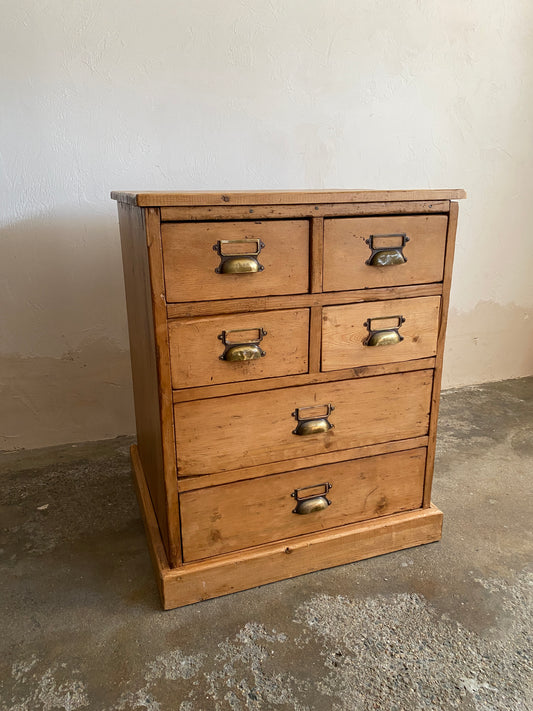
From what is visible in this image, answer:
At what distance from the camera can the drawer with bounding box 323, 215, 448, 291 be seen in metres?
1.29

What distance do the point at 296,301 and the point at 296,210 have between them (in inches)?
8.4

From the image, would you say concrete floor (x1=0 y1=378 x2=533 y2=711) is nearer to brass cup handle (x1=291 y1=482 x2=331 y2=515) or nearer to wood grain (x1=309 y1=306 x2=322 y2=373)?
brass cup handle (x1=291 y1=482 x2=331 y2=515)

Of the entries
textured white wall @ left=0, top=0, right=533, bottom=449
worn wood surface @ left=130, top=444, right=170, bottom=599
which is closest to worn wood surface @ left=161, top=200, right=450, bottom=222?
worn wood surface @ left=130, top=444, right=170, bottom=599

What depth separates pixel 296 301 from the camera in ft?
4.24

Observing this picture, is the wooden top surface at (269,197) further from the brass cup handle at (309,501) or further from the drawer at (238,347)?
the brass cup handle at (309,501)

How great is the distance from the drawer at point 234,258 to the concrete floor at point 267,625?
798mm

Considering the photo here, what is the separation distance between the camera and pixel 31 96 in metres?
1.82

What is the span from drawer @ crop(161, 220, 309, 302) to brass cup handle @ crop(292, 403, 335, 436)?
0.31m

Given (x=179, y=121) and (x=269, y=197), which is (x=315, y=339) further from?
(x=179, y=121)

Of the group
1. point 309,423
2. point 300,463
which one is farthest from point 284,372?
point 300,463

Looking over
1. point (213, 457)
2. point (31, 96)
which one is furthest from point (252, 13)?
point (213, 457)

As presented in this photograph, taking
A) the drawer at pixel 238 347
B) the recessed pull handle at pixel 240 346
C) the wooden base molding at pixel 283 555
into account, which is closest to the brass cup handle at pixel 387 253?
the drawer at pixel 238 347

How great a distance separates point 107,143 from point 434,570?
177 cm

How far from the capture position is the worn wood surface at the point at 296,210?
1.15 m
